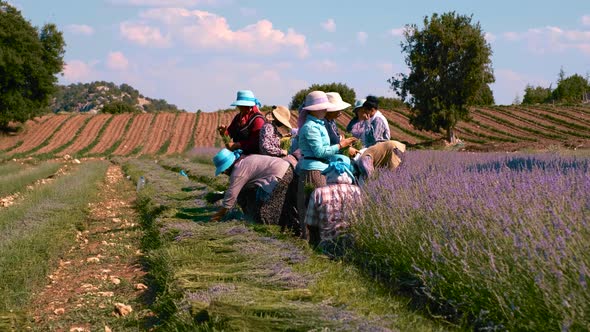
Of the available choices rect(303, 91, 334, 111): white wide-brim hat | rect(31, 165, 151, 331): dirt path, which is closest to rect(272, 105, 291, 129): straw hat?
rect(303, 91, 334, 111): white wide-brim hat

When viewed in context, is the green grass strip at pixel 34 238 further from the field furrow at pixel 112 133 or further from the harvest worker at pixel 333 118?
the field furrow at pixel 112 133

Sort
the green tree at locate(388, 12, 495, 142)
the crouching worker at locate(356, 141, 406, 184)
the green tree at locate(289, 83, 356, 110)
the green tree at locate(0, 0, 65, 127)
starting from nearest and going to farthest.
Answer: the crouching worker at locate(356, 141, 406, 184), the green tree at locate(388, 12, 495, 142), the green tree at locate(0, 0, 65, 127), the green tree at locate(289, 83, 356, 110)

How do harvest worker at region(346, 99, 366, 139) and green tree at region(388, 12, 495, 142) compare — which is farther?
green tree at region(388, 12, 495, 142)

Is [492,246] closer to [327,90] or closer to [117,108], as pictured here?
[327,90]

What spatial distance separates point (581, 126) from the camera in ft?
127

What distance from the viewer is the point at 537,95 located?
78438 mm

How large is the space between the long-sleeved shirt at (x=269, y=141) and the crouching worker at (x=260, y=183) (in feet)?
0.31

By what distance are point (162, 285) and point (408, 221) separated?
2.02 m

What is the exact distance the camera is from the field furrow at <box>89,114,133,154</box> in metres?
43.2

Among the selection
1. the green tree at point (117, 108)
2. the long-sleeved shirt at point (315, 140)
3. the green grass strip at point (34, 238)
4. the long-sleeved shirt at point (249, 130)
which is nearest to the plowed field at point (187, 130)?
the green tree at point (117, 108)

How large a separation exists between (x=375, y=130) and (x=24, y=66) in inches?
1722

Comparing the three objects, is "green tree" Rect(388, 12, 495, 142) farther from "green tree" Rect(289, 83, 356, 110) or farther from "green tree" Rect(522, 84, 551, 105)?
"green tree" Rect(522, 84, 551, 105)

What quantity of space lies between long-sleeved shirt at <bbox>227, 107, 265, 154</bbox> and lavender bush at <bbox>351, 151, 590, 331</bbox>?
240 cm

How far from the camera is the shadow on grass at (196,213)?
8359mm
